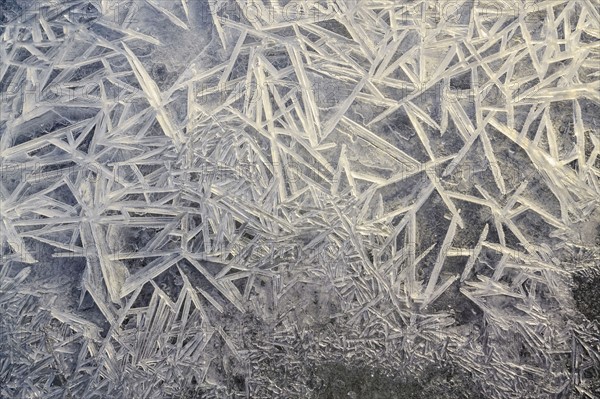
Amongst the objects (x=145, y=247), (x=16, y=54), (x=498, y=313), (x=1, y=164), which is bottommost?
(x=498, y=313)

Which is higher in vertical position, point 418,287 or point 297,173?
point 297,173

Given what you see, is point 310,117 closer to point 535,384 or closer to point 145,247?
point 145,247

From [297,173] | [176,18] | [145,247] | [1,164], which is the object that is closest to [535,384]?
[297,173]

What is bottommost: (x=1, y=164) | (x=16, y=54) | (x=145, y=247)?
(x=145, y=247)

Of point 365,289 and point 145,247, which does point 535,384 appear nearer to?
point 365,289

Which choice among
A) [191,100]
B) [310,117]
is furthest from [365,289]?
[191,100]

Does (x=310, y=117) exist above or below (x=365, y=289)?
above
